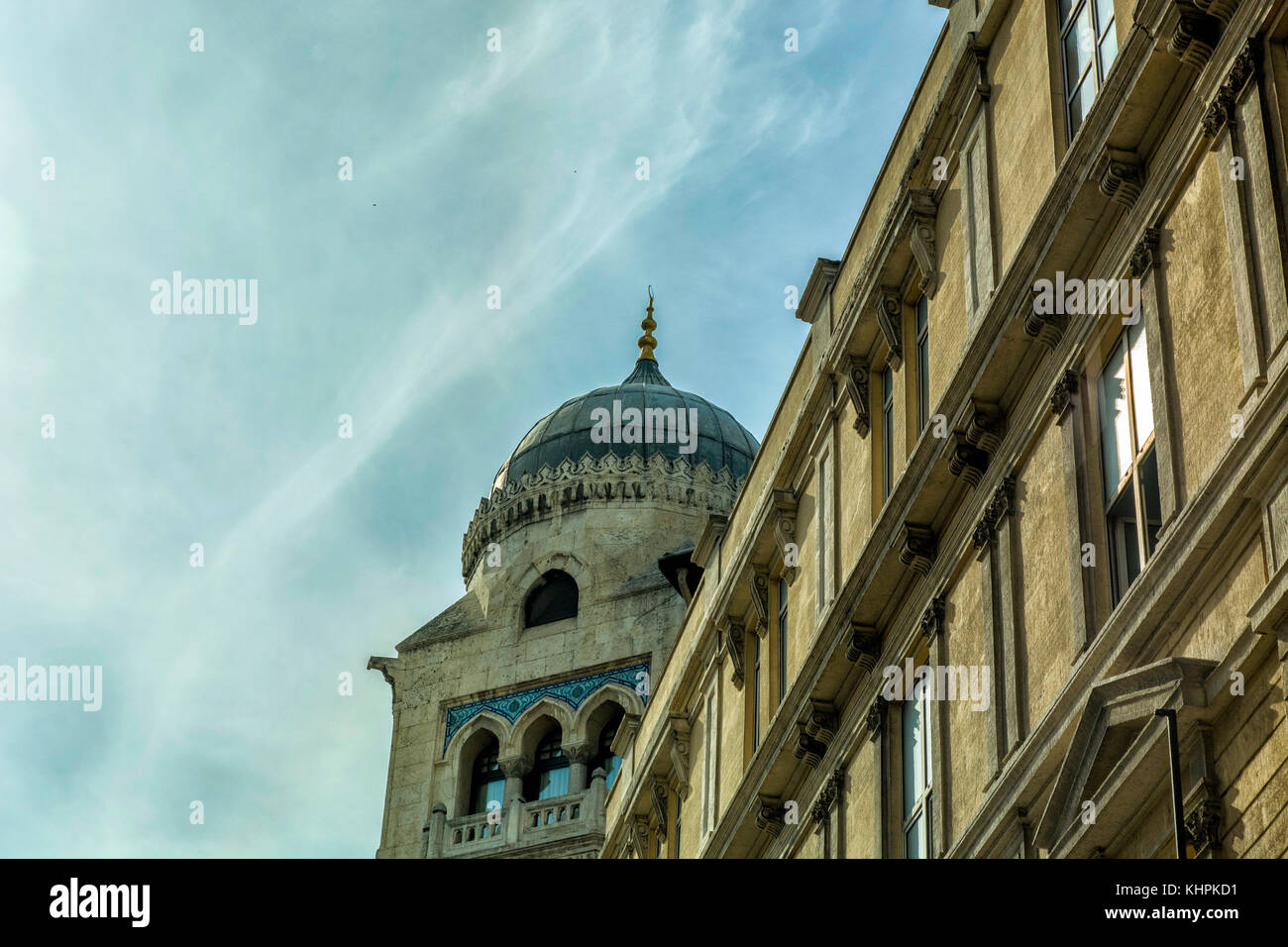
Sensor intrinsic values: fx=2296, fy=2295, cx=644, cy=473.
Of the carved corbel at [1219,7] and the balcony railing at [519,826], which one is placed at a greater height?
the balcony railing at [519,826]

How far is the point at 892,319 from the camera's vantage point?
73.3ft

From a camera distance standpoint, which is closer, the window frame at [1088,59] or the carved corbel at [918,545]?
the window frame at [1088,59]

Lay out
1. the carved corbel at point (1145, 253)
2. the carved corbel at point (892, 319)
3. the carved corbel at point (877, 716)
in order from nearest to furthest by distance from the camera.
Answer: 1. the carved corbel at point (1145, 253)
2. the carved corbel at point (877, 716)
3. the carved corbel at point (892, 319)

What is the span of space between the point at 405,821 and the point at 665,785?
23.4 metres

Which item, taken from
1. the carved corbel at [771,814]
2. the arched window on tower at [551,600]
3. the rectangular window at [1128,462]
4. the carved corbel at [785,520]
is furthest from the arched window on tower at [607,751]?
the rectangular window at [1128,462]

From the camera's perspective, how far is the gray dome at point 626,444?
190 feet

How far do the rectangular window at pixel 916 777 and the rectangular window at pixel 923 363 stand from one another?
8.53 feet

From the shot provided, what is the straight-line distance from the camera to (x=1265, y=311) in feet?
45.4

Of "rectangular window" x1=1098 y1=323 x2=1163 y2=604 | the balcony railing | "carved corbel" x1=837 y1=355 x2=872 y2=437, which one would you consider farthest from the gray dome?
"rectangular window" x1=1098 y1=323 x2=1163 y2=604

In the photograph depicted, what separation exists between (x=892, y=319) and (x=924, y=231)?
1267mm

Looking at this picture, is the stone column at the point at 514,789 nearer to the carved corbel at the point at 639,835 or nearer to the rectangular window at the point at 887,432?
the carved corbel at the point at 639,835

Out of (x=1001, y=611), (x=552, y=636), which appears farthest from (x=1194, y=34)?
(x=552, y=636)

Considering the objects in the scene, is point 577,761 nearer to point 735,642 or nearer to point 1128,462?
point 735,642
